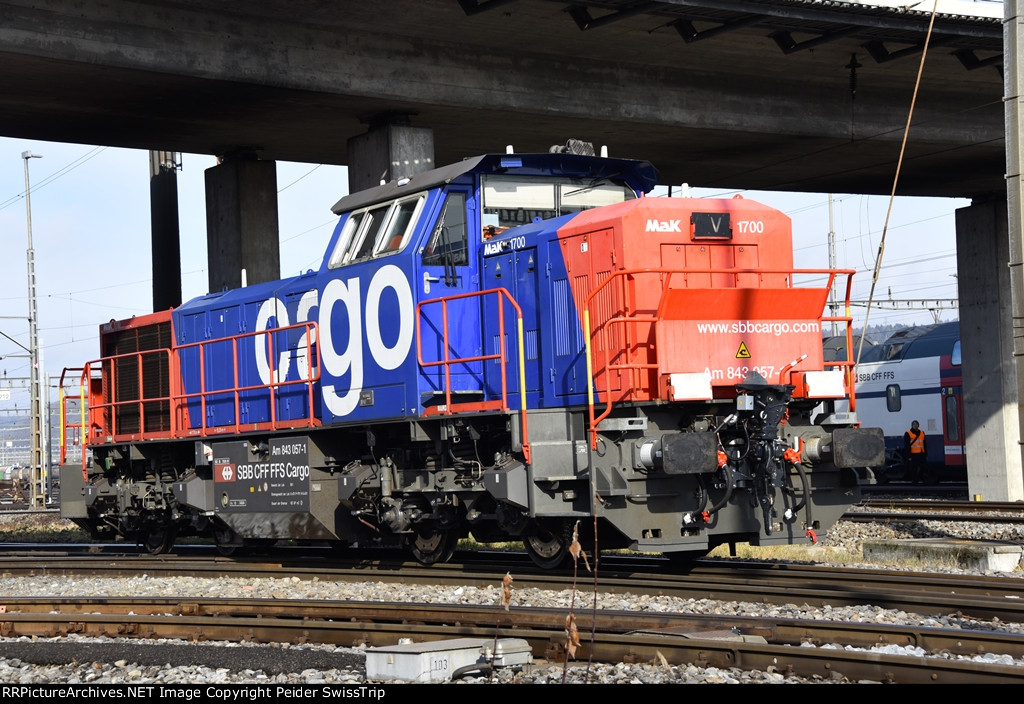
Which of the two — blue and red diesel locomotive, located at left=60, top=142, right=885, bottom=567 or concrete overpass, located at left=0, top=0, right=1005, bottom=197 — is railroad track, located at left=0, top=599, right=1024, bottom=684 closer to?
blue and red diesel locomotive, located at left=60, top=142, right=885, bottom=567

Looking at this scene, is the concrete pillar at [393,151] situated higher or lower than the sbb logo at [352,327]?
higher

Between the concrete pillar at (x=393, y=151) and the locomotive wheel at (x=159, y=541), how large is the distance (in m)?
5.79

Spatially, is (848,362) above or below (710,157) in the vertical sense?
below

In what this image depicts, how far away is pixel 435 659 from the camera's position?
22.3ft

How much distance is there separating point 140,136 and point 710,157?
9648 mm

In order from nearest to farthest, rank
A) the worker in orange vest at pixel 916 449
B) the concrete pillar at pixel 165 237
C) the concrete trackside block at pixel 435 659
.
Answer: the concrete trackside block at pixel 435 659, the concrete pillar at pixel 165 237, the worker in orange vest at pixel 916 449

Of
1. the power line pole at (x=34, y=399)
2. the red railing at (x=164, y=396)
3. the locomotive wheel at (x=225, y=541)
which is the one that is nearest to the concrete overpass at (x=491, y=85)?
the red railing at (x=164, y=396)

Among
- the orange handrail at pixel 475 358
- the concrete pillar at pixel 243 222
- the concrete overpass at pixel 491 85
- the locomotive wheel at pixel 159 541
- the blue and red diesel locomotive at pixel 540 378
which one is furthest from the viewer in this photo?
the concrete pillar at pixel 243 222

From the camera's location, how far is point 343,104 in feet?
56.2

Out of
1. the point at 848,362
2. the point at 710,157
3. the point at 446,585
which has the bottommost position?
the point at 446,585

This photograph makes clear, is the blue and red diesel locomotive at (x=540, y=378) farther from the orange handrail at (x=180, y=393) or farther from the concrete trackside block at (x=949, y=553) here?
the concrete trackside block at (x=949, y=553)

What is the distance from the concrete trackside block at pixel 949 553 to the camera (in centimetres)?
1217
